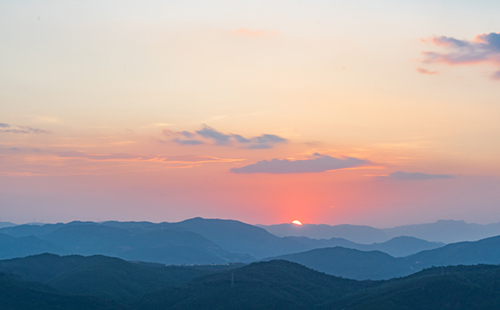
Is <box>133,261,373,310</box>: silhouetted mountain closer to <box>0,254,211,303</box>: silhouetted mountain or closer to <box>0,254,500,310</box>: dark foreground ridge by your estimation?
<box>0,254,500,310</box>: dark foreground ridge

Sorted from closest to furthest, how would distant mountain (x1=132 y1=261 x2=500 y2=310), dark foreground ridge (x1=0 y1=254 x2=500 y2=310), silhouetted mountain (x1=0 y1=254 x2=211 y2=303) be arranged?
distant mountain (x1=132 y1=261 x2=500 y2=310), dark foreground ridge (x1=0 y1=254 x2=500 y2=310), silhouetted mountain (x1=0 y1=254 x2=211 y2=303)

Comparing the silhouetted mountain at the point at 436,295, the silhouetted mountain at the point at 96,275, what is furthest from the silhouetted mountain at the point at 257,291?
the silhouetted mountain at the point at 96,275

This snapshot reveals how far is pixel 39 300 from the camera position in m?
102

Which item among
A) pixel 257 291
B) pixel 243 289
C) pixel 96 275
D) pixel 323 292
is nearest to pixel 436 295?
pixel 323 292

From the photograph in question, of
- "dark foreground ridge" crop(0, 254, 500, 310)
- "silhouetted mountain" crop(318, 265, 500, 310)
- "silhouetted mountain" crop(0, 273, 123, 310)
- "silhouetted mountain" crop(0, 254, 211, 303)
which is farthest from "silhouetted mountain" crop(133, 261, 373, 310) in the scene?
"silhouetted mountain" crop(0, 254, 211, 303)

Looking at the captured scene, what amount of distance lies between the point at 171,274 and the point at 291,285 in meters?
57.2

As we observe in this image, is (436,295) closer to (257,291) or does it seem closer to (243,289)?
(257,291)

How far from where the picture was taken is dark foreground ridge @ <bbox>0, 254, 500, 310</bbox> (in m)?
94.5

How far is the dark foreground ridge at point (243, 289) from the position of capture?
310 feet

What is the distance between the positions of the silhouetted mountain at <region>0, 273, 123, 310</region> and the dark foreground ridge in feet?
0.62

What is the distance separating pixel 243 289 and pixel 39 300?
4549 cm

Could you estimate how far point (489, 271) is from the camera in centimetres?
10594

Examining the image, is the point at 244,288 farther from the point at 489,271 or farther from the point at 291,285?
the point at 489,271

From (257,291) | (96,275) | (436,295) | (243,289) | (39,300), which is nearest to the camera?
(436,295)
